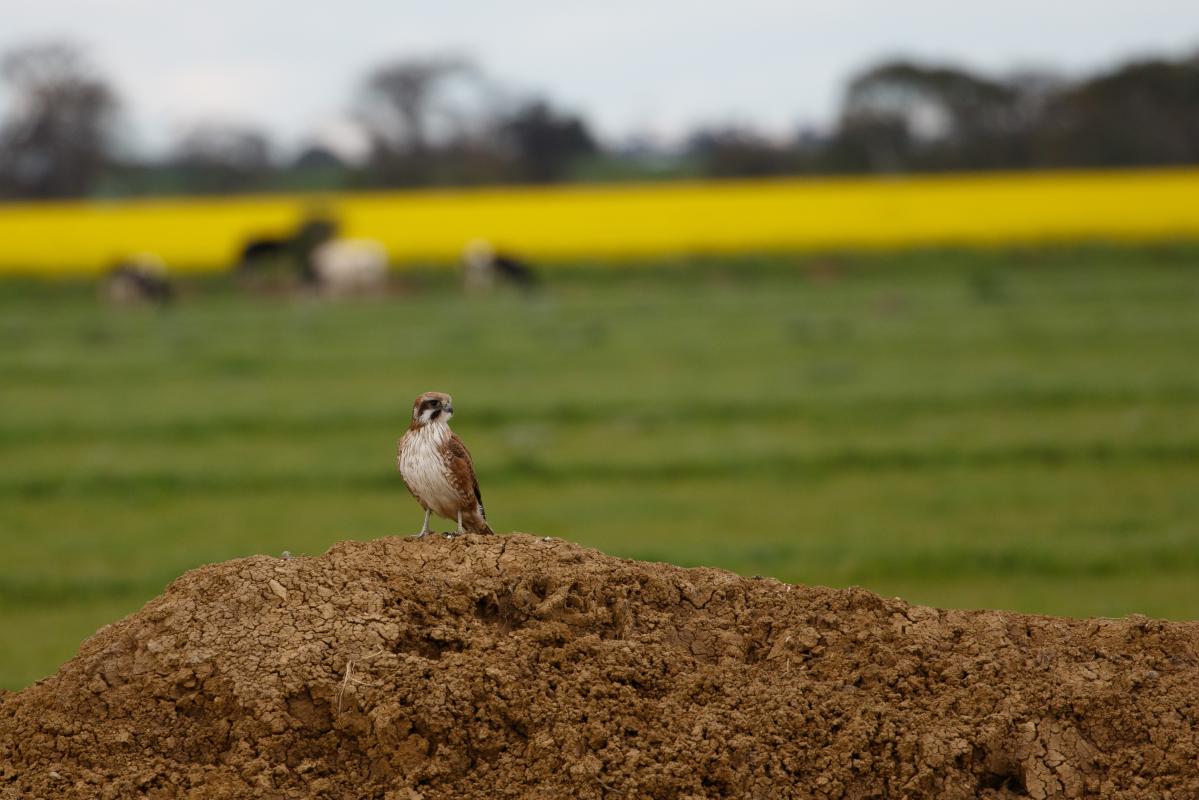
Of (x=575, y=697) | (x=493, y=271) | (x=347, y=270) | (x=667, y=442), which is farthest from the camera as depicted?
(x=493, y=271)

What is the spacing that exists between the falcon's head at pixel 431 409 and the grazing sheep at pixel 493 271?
1340 inches

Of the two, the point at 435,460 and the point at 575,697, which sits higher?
the point at 435,460

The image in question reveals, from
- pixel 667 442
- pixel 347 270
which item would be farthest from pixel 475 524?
pixel 347 270

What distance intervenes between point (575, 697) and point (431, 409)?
1481mm

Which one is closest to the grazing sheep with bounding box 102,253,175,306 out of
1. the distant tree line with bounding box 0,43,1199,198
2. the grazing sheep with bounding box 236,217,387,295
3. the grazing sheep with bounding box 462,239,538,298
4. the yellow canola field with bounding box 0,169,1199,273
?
the grazing sheep with bounding box 236,217,387,295

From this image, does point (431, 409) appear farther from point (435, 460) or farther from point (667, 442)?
point (667, 442)

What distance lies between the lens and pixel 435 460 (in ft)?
18.9

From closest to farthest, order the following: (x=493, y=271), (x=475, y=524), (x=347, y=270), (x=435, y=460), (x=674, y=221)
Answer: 1. (x=435, y=460)
2. (x=475, y=524)
3. (x=347, y=270)
4. (x=493, y=271)
5. (x=674, y=221)

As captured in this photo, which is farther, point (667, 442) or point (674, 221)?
point (674, 221)

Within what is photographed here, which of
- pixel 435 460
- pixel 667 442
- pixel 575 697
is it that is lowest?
pixel 667 442

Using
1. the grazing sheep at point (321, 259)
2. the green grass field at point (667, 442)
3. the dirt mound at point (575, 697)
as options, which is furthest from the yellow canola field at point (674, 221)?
the dirt mound at point (575, 697)

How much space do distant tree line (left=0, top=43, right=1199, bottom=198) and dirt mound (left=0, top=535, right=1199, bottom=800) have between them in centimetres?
5784

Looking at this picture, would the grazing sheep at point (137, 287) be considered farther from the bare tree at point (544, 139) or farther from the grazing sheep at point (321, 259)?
the bare tree at point (544, 139)

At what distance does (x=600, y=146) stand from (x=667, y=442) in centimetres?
6195
